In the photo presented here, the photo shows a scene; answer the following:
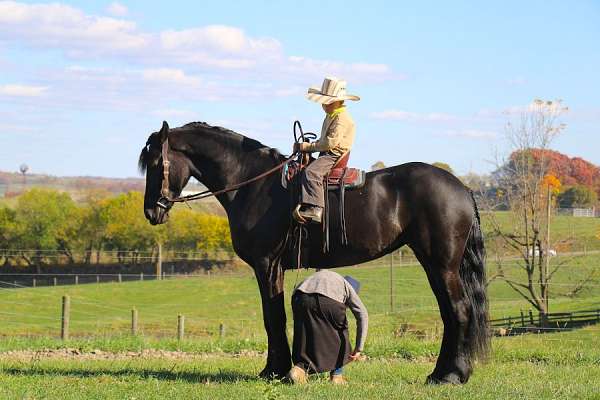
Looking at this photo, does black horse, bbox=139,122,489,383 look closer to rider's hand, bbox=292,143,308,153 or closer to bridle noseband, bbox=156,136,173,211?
bridle noseband, bbox=156,136,173,211

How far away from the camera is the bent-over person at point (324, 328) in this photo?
7.74 meters

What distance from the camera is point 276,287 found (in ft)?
27.1

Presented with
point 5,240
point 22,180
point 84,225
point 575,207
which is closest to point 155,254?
point 84,225

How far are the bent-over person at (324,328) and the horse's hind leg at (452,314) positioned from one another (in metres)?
0.88

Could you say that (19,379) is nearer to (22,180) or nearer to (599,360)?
(599,360)

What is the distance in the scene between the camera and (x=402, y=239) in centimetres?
823

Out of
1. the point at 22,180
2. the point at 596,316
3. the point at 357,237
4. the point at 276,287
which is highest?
the point at 22,180

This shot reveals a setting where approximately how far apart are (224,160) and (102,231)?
194 feet

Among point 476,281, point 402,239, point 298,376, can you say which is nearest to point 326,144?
point 402,239

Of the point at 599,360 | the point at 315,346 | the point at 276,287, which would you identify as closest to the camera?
the point at 315,346

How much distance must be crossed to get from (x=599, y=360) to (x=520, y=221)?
89.2 ft

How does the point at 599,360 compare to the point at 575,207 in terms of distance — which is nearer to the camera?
the point at 599,360

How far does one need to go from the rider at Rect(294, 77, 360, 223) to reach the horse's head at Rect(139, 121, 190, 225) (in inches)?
53.4

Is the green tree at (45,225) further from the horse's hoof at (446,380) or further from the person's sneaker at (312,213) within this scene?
the horse's hoof at (446,380)
